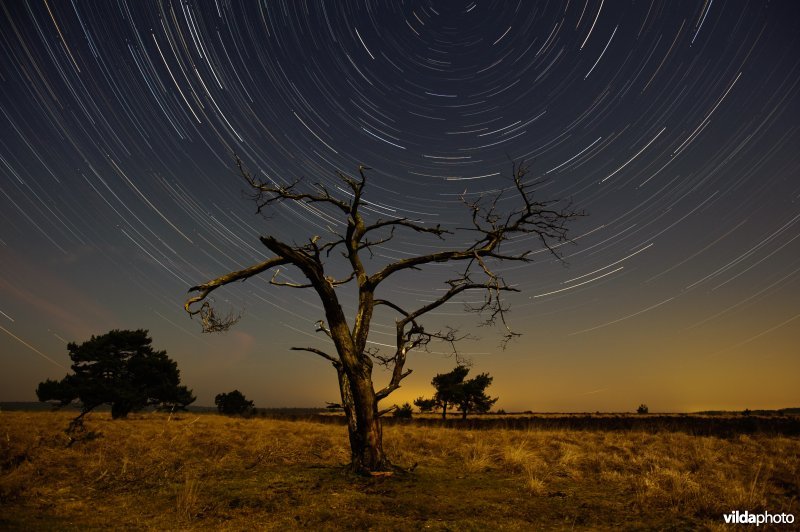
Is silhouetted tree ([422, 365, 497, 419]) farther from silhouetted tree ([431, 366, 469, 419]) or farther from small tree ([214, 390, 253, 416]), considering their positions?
small tree ([214, 390, 253, 416])

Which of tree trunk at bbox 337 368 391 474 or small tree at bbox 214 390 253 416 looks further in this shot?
small tree at bbox 214 390 253 416

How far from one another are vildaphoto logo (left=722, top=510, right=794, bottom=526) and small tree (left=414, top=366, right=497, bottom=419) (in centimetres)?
4714

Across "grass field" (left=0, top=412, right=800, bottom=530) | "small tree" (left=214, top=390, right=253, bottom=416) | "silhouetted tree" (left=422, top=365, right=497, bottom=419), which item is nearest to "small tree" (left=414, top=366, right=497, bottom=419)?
"silhouetted tree" (left=422, top=365, right=497, bottom=419)

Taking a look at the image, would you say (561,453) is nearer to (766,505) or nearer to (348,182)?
(766,505)

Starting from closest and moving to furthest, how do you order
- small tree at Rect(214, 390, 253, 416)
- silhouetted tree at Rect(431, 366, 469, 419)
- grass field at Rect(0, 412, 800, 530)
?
grass field at Rect(0, 412, 800, 530), silhouetted tree at Rect(431, 366, 469, 419), small tree at Rect(214, 390, 253, 416)

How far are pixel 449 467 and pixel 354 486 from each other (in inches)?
150

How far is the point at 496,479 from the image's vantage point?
9438mm

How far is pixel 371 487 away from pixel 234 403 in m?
59.1

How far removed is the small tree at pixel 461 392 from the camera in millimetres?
52625

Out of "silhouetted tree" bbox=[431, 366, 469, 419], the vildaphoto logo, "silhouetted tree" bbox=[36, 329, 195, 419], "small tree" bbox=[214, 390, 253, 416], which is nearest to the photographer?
the vildaphoto logo

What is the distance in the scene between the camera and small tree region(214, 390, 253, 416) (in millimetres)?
60406

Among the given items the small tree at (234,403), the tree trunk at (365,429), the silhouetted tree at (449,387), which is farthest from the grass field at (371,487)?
the small tree at (234,403)

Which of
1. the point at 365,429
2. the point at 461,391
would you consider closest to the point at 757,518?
the point at 365,429

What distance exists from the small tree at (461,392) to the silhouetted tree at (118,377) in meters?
31.0
